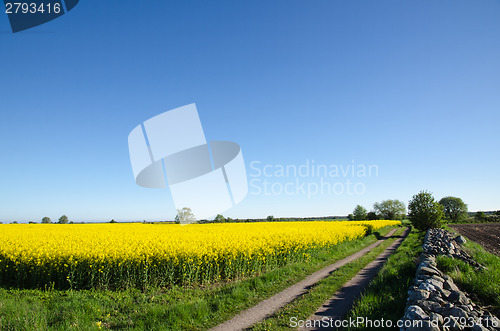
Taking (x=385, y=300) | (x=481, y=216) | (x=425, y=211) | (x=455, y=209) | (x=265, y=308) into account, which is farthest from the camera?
(x=455, y=209)

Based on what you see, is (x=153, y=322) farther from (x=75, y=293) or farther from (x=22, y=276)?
(x=22, y=276)

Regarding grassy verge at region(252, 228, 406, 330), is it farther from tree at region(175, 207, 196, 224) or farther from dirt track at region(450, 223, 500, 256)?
dirt track at region(450, 223, 500, 256)

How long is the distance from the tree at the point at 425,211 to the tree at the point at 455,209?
8957cm

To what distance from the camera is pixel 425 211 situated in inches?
1396

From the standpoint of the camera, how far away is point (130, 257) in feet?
32.2

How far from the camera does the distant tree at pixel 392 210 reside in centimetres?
11325

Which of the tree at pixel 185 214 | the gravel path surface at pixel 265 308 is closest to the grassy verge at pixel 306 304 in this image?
the gravel path surface at pixel 265 308

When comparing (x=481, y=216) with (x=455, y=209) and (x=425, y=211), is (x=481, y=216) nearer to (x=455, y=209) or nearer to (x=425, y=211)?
(x=455, y=209)

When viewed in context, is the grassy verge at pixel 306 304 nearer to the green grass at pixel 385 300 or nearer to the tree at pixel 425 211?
the green grass at pixel 385 300

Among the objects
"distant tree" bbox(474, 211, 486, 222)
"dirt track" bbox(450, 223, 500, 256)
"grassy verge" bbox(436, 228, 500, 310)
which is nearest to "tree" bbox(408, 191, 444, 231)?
"dirt track" bbox(450, 223, 500, 256)

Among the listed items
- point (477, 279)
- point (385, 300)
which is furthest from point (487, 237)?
point (385, 300)

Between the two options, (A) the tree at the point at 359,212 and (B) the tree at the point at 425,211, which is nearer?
(B) the tree at the point at 425,211

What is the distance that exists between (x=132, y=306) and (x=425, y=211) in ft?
134

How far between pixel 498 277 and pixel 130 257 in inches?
465
